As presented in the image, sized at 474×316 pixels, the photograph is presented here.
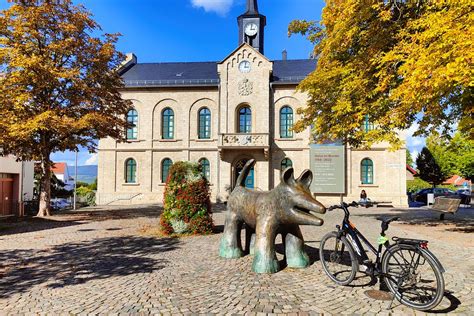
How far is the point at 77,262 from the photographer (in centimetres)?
677

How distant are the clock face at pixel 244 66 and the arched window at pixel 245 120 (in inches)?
119

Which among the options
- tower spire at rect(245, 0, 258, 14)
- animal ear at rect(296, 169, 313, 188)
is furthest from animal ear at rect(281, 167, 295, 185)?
tower spire at rect(245, 0, 258, 14)

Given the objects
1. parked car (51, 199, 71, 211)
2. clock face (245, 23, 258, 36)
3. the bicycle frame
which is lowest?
parked car (51, 199, 71, 211)

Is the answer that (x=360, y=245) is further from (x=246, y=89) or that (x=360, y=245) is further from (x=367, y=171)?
(x=246, y=89)

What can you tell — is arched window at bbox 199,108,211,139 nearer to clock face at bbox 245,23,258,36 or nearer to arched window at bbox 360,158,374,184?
clock face at bbox 245,23,258,36

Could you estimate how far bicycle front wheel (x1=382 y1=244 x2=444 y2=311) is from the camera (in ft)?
13.0

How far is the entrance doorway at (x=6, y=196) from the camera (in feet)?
62.7

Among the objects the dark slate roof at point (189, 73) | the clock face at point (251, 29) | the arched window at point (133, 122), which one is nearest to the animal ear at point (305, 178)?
the dark slate roof at point (189, 73)

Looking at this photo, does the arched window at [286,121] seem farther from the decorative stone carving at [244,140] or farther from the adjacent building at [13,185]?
the adjacent building at [13,185]

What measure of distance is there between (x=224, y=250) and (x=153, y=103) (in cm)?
2254

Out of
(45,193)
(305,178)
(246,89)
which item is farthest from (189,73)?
(305,178)

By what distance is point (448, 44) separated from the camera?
21.1ft

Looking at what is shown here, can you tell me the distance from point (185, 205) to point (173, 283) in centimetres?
484

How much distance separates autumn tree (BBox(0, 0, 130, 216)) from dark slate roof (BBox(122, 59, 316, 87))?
1045cm
